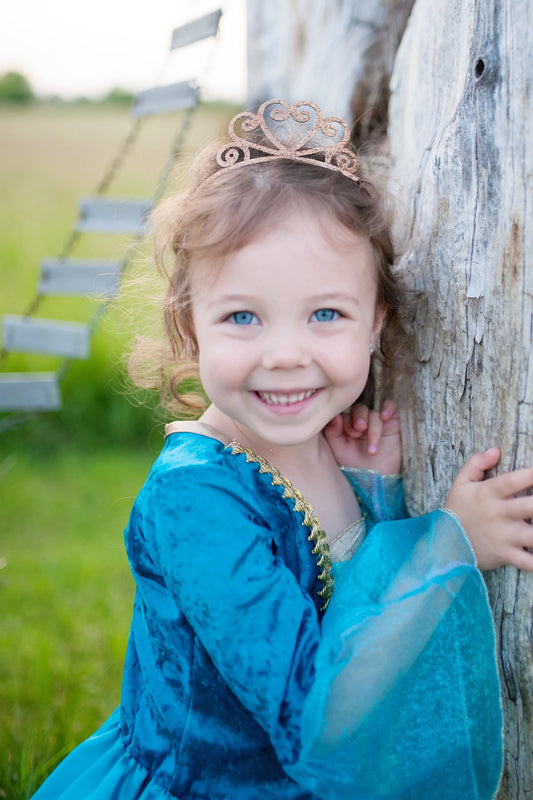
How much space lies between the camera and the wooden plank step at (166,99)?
3033 millimetres

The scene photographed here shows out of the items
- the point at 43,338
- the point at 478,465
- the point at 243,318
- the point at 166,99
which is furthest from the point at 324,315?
the point at 43,338

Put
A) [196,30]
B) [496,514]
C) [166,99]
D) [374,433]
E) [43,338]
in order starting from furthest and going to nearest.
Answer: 1. [43,338]
2. [166,99]
3. [196,30]
4. [374,433]
5. [496,514]

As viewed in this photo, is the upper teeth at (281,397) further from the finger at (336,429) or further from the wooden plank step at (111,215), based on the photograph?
the wooden plank step at (111,215)

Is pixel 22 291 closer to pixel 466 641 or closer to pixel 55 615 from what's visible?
pixel 55 615

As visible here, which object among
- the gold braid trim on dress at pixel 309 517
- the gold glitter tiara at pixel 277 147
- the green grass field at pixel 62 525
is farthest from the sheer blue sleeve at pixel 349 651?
the green grass field at pixel 62 525

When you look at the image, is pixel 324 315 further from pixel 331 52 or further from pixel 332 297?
pixel 331 52

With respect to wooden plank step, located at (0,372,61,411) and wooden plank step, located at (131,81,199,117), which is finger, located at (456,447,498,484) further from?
wooden plank step, located at (0,372,61,411)

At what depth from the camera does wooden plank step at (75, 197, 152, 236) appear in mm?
3486

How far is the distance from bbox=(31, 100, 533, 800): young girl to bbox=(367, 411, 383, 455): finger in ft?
0.80

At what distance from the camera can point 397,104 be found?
201cm

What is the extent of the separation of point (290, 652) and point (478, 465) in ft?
1.64

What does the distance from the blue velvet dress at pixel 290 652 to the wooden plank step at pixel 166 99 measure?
6.62 feet

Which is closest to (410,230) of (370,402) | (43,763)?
(370,402)

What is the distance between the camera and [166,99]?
130 inches
